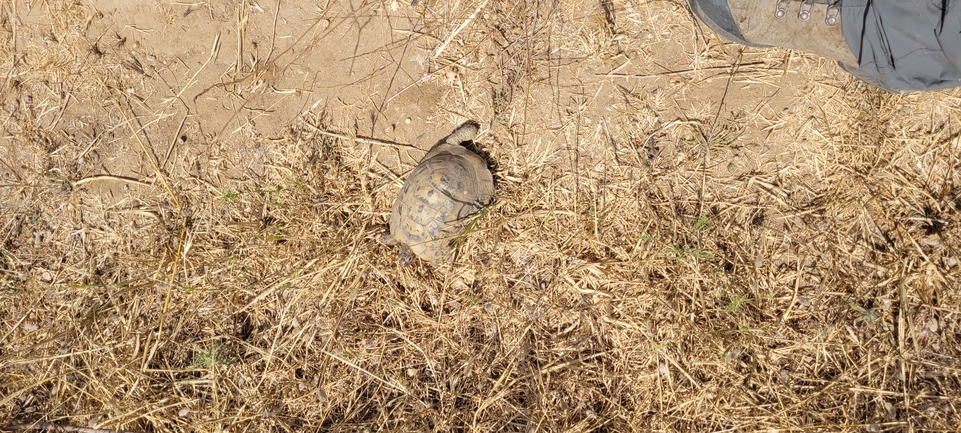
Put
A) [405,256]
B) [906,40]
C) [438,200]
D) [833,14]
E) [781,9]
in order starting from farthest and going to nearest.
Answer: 1. [405,256]
2. [438,200]
3. [781,9]
4. [833,14]
5. [906,40]

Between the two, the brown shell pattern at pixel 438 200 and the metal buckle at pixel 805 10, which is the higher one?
the metal buckle at pixel 805 10

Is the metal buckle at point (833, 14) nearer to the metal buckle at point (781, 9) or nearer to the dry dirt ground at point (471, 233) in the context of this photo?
the metal buckle at point (781, 9)

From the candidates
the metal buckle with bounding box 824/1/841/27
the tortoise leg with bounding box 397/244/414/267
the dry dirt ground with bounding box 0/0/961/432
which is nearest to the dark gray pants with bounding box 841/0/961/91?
the metal buckle with bounding box 824/1/841/27

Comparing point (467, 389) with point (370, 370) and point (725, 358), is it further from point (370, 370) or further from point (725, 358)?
point (725, 358)

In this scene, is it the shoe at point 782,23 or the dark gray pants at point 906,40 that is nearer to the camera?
the dark gray pants at point 906,40

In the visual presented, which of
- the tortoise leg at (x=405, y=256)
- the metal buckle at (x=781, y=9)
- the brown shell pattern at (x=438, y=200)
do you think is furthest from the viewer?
the tortoise leg at (x=405, y=256)

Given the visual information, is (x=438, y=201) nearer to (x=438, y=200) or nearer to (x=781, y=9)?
(x=438, y=200)

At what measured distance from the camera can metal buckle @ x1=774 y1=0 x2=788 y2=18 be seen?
113 inches

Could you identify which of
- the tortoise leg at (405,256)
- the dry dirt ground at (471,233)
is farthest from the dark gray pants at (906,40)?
the tortoise leg at (405,256)

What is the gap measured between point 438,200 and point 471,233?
0.37 metres

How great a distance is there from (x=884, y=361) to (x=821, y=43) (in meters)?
1.92

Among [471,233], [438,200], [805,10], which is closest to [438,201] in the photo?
[438,200]

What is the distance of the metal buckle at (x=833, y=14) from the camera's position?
2750mm

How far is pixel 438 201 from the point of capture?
9.95ft
